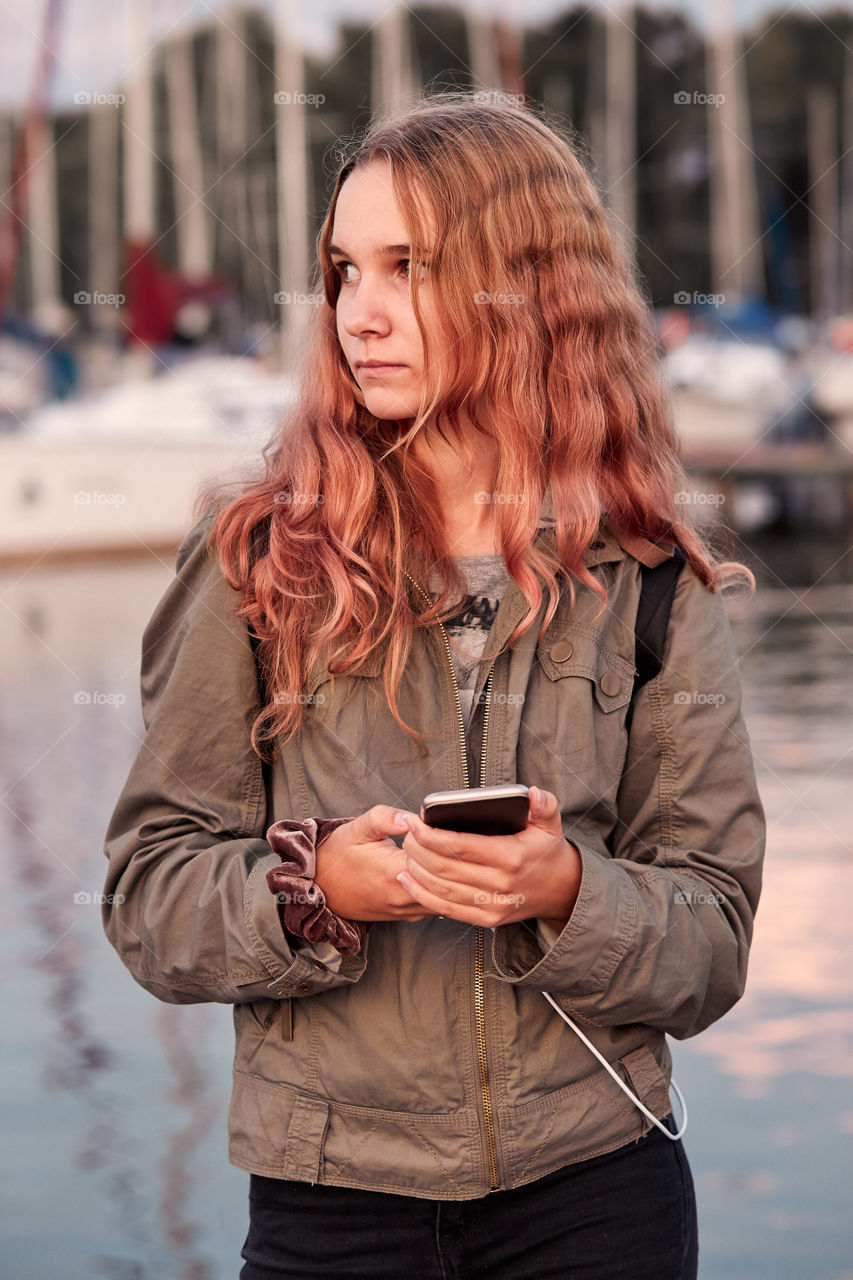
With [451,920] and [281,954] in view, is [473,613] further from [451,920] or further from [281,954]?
[281,954]

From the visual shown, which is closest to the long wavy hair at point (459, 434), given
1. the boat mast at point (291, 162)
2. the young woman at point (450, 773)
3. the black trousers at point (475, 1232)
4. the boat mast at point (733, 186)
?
the young woman at point (450, 773)

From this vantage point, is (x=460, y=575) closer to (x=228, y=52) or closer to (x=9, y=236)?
(x=9, y=236)

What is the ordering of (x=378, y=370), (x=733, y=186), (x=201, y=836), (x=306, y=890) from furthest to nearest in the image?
1. (x=733, y=186)
2. (x=378, y=370)
3. (x=201, y=836)
4. (x=306, y=890)

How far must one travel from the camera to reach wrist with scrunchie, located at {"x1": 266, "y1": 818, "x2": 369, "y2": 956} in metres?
1.83

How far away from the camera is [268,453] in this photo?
7.13 ft

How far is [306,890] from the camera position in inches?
72.4

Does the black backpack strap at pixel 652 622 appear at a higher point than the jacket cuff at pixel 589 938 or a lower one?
higher

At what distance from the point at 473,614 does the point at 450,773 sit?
22cm

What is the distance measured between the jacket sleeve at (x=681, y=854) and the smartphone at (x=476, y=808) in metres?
0.18

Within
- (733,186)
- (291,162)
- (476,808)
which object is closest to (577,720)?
(476,808)

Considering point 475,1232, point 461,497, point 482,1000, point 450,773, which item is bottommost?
point 475,1232

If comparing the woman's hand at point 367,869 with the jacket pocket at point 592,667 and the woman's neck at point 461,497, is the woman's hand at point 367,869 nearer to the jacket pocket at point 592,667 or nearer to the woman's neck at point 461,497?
the jacket pocket at point 592,667

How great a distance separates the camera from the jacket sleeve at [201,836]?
1870mm

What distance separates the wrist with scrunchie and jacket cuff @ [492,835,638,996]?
17cm
